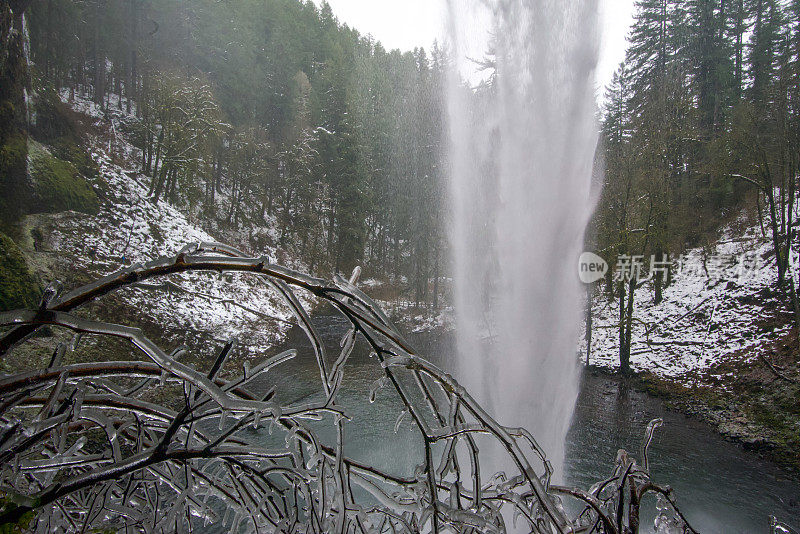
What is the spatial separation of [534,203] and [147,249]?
49.8 feet

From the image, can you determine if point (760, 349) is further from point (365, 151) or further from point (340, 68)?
point (340, 68)

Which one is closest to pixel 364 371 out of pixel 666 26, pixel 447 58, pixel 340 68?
pixel 447 58

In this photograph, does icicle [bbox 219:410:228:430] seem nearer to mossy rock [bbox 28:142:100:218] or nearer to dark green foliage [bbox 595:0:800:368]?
dark green foliage [bbox 595:0:800:368]

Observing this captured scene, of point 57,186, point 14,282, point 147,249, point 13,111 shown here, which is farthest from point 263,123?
point 14,282

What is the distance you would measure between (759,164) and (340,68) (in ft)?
69.4

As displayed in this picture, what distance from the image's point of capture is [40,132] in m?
17.2

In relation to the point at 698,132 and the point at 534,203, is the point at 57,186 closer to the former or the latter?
the point at 534,203

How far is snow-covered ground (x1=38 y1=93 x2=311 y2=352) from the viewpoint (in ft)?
43.2

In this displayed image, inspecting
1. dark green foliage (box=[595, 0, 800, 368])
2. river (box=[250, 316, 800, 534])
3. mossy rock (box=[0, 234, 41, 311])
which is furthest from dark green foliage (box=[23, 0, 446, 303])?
river (box=[250, 316, 800, 534])

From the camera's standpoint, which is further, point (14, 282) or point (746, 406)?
point (746, 406)

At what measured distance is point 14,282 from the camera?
8195mm

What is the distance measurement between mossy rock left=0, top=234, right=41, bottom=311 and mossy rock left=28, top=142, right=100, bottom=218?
20.8 feet

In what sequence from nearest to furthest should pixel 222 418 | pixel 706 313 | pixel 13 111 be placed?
pixel 222 418, pixel 13 111, pixel 706 313

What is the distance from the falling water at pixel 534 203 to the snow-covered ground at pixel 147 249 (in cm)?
637
